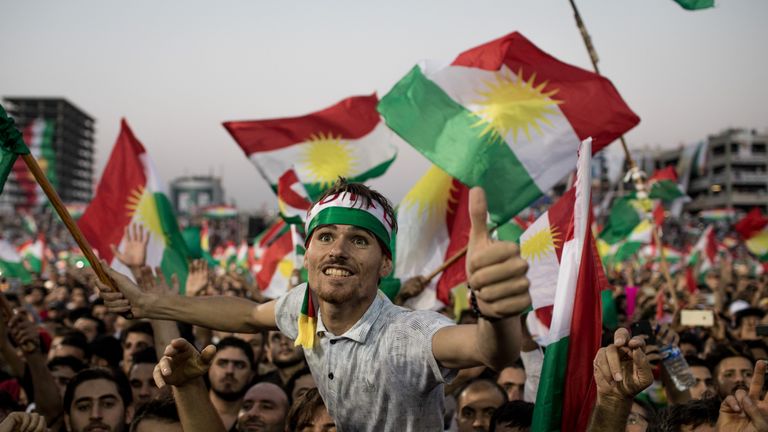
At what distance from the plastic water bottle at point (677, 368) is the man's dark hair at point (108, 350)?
4779mm

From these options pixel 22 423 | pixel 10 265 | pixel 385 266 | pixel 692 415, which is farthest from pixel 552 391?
pixel 10 265

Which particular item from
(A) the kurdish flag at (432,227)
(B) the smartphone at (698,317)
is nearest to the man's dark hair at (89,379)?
(A) the kurdish flag at (432,227)

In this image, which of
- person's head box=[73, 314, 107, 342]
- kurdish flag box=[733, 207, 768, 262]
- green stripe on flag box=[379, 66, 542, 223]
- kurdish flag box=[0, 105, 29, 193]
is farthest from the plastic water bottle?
kurdish flag box=[733, 207, 768, 262]

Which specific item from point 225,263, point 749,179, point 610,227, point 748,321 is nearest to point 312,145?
point 748,321

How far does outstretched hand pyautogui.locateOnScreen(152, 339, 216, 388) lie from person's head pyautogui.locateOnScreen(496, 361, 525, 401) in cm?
351

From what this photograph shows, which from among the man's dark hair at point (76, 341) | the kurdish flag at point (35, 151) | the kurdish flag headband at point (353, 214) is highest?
the kurdish flag at point (35, 151)

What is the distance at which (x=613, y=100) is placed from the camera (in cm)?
570

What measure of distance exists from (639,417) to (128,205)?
5.26 m

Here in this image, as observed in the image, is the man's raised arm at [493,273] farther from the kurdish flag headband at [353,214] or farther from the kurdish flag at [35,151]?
the kurdish flag at [35,151]

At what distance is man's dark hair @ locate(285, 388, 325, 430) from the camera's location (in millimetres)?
3834

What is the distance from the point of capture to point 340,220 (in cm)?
272

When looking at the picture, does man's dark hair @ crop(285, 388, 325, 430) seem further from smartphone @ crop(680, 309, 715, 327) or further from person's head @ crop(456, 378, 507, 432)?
smartphone @ crop(680, 309, 715, 327)

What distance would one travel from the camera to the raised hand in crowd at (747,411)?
2.70m

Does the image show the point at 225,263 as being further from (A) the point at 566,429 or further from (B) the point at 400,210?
(A) the point at 566,429
